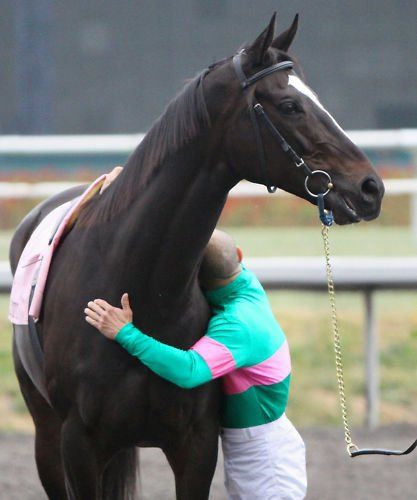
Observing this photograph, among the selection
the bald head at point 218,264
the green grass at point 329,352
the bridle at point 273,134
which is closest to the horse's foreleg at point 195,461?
the bald head at point 218,264

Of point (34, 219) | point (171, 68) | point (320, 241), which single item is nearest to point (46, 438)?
point (34, 219)

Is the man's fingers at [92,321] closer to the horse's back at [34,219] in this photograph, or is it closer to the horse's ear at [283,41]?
the horse's ear at [283,41]

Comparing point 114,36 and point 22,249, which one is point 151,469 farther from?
point 114,36

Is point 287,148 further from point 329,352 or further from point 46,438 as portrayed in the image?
point 329,352

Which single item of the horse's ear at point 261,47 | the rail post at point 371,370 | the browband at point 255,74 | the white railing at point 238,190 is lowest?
the rail post at point 371,370

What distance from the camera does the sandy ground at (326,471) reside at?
16.2 feet

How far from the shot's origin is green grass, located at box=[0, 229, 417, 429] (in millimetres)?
6410

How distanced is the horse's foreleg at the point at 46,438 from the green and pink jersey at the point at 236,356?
0.89 metres

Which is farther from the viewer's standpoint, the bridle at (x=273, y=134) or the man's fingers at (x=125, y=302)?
the man's fingers at (x=125, y=302)

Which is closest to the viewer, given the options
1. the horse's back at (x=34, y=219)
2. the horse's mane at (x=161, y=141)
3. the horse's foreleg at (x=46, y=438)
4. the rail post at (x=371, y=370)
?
the horse's mane at (x=161, y=141)

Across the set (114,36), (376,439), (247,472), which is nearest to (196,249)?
(247,472)

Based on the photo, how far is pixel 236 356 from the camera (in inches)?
132

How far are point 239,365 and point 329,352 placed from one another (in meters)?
3.42

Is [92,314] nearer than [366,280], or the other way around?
[92,314]
